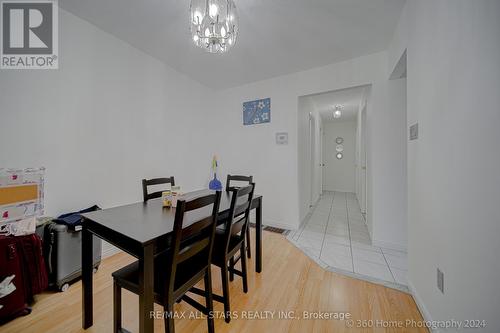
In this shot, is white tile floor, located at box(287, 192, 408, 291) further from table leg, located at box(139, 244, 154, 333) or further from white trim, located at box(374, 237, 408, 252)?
table leg, located at box(139, 244, 154, 333)

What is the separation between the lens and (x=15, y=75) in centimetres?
160

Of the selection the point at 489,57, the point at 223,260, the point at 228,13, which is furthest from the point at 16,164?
the point at 489,57

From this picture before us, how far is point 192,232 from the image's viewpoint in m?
1.05

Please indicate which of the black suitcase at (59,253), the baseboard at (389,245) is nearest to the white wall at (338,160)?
the baseboard at (389,245)

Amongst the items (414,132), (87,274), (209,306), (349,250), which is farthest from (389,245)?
Result: (87,274)

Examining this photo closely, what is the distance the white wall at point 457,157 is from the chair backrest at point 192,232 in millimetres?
1248

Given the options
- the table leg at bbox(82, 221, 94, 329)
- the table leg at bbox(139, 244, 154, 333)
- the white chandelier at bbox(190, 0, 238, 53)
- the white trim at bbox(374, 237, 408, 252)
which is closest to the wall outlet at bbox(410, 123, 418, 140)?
the white trim at bbox(374, 237, 408, 252)

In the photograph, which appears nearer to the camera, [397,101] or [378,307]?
[378,307]

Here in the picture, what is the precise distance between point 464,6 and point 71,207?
3.25 m

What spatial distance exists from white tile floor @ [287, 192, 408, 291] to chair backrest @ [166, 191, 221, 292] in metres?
1.50

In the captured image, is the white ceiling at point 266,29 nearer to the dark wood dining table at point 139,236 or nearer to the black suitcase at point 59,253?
the dark wood dining table at point 139,236

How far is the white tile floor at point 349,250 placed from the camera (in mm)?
1931

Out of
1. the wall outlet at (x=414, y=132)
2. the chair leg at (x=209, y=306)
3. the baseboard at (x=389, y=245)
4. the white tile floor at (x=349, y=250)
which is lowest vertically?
the white tile floor at (x=349, y=250)

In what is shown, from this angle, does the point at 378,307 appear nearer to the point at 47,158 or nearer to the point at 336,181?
the point at 47,158
